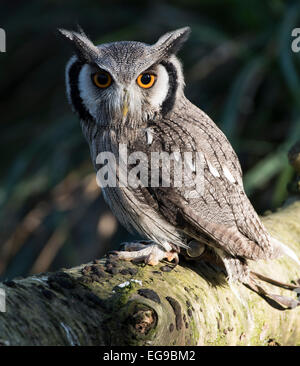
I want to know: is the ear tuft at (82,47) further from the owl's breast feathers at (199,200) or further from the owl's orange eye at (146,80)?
the owl's breast feathers at (199,200)

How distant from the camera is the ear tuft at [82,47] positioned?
1812 millimetres

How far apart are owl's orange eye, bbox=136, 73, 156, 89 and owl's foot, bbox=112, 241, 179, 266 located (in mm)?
523

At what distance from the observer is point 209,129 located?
6.01 feet

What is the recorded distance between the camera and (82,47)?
183 centimetres

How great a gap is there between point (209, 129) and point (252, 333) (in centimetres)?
67

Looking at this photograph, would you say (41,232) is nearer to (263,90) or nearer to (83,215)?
(83,215)

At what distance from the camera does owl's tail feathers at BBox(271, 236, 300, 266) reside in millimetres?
1763

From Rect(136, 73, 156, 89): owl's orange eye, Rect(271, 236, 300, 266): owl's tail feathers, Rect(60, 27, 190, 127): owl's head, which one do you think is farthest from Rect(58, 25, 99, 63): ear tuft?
Rect(271, 236, 300, 266): owl's tail feathers

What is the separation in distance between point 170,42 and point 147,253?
74 cm

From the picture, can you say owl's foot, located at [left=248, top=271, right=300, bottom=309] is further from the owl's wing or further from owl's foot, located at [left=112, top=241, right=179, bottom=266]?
owl's foot, located at [left=112, top=241, right=179, bottom=266]

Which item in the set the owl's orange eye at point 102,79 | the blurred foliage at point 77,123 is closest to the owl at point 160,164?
the owl's orange eye at point 102,79

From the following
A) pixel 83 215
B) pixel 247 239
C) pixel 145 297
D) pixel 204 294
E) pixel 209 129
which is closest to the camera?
pixel 145 297

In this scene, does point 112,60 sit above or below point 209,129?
above

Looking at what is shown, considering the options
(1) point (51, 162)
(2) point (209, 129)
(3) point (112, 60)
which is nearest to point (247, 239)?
(2) point (209, 129)
